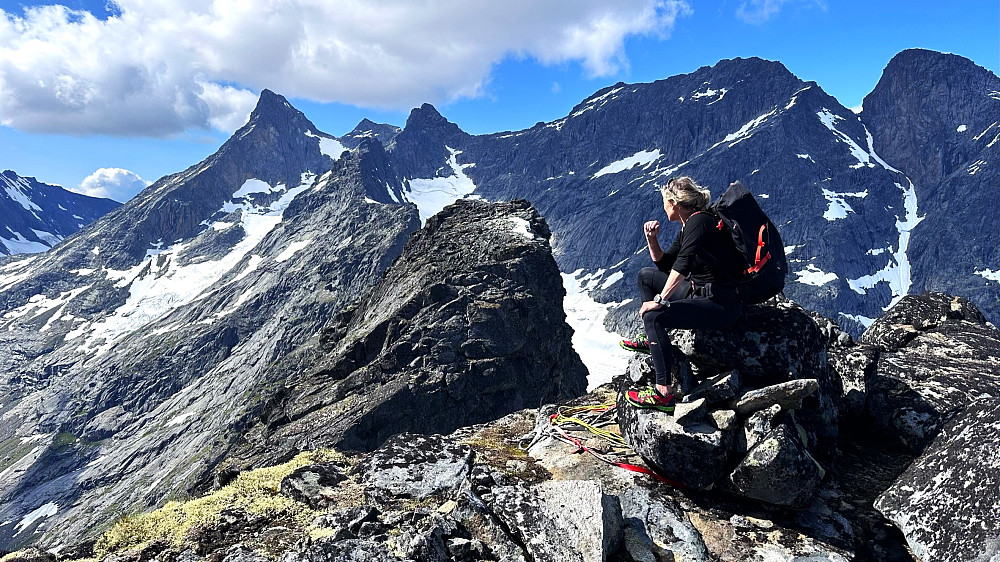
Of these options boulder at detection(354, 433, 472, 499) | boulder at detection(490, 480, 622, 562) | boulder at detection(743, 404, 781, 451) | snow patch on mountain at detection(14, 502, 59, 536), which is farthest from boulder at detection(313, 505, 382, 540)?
snow patch on mountain at detection(14, 502, 59, 536)

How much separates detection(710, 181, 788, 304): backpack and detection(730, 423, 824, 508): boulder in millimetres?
3034

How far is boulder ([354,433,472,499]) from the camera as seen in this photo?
10523mm

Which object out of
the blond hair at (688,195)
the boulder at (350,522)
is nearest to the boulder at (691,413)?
the blond hair at (688,195)

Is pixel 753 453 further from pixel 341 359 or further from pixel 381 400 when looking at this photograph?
pixel 341 359

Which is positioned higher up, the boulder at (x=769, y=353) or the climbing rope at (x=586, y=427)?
the boulder at (x=769, y=353)

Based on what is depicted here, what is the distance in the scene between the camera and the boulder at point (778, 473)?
29.8 feet

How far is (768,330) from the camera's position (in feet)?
37.7

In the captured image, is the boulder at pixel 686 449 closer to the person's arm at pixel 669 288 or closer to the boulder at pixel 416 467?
the person's arm at pixel 669 288

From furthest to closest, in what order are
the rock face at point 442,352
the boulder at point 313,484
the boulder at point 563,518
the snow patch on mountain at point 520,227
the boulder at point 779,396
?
the snow patch on mountain at point 520,227, the rock face at point 442,352, the boulder at point 313,484, the boulder at point 779,396, the boulder at point 563,518

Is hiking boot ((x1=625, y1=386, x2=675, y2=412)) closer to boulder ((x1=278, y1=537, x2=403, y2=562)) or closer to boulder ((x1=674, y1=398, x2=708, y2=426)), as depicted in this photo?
boulder ((x1=674, y1=398, x2=708, y2=426))

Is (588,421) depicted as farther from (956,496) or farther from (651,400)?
(956,496)

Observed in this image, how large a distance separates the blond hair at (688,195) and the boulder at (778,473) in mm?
4663

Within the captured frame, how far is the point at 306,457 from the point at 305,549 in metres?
4.97

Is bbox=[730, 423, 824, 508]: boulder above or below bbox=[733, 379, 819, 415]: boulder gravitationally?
below
